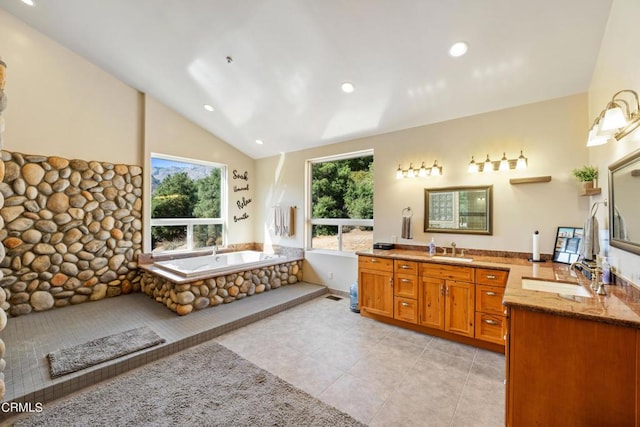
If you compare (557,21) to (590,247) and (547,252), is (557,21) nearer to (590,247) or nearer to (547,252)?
(590,247)

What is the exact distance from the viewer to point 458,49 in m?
2.58

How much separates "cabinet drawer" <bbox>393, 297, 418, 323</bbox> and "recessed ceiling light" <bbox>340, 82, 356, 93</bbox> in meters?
2.66

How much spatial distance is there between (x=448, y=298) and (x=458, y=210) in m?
1.16

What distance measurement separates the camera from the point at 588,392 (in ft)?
4.69

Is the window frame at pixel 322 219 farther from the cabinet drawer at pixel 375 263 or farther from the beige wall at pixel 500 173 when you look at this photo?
the cabinet drawer at pixel 375 263

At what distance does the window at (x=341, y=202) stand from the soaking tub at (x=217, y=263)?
0.94 m

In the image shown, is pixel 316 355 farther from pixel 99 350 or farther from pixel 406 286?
pixel 99 350

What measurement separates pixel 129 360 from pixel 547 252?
4.31m

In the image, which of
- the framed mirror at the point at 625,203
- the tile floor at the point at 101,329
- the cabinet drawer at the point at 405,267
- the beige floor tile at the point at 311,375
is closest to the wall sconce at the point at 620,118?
the framed mirror at the point at 625,203

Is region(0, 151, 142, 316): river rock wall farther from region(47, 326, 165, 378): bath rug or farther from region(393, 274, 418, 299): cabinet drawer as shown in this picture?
region(393, 274, 418, 299): cabinet drawer

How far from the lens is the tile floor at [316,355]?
2.07 m

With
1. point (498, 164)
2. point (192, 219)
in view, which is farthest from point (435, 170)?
point (192, 219)

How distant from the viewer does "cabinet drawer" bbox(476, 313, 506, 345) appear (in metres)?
2.77

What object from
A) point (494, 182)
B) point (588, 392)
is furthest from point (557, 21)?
point (588, 392)
